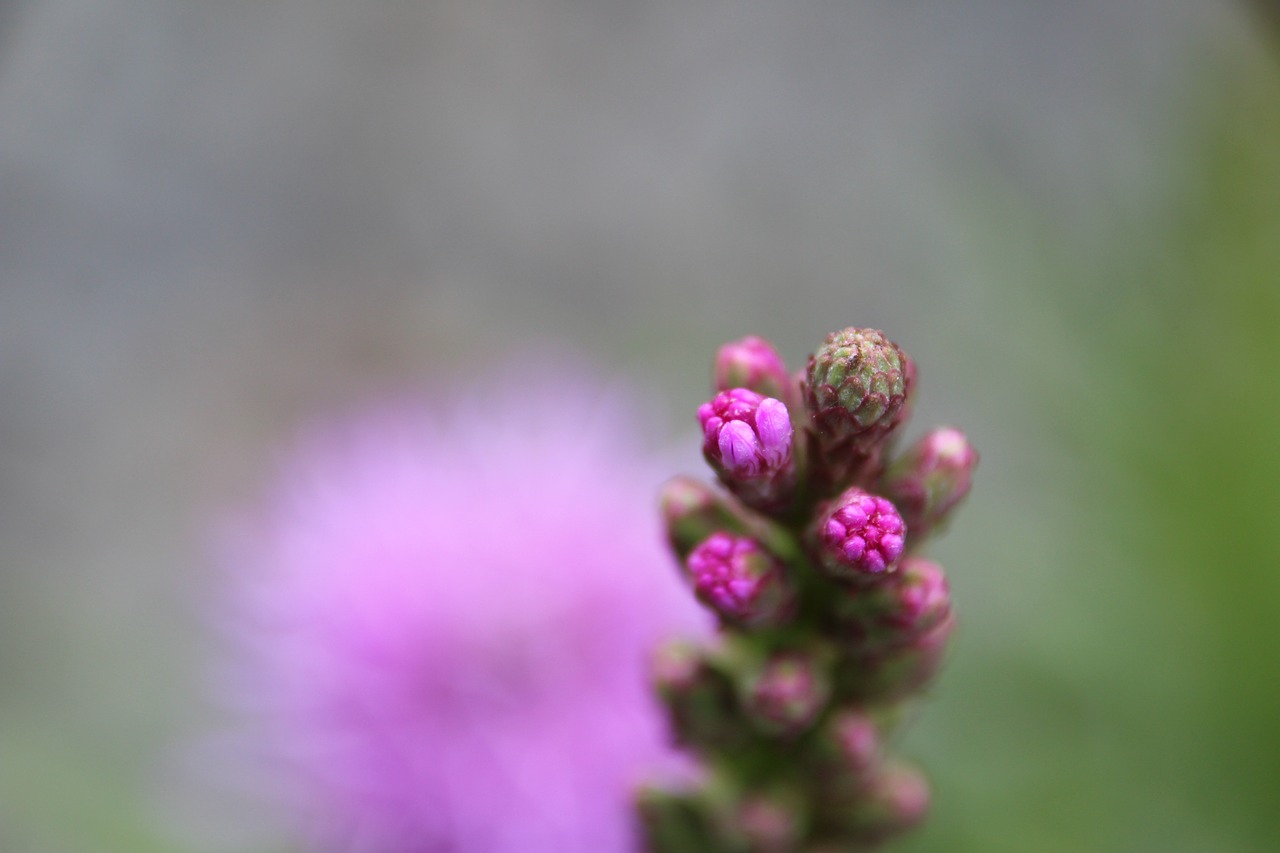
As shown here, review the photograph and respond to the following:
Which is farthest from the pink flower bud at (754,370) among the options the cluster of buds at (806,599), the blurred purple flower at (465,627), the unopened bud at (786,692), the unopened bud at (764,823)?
the blurred purple flower at (465,627)

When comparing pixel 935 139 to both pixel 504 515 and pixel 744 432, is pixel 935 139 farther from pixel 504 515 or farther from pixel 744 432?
pixel 744 432

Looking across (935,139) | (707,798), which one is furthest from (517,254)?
(707,798)

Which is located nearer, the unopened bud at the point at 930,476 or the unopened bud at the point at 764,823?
the unopened bud at the point at 930,476

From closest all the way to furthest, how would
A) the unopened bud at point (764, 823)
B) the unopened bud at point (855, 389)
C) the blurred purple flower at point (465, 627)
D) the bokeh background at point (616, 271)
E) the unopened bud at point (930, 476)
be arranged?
the unopened bud at point (855, 389) → the unopened bud at point (930, 476) → the unopened bud at point (764, 823) → the blurred purple flower at point (465, 627) → the bokeh background at point (616, 271)

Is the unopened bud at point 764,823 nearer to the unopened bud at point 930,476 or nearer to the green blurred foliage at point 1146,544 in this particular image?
the unopened bud at point 930,476

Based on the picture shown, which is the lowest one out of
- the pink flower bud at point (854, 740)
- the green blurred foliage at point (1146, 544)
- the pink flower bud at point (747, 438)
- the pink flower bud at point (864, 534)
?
the pink flower bud at point (854, 740)

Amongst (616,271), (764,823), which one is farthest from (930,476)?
(616,271)
